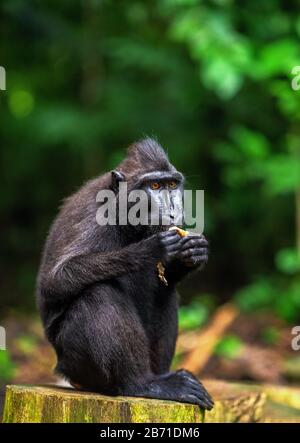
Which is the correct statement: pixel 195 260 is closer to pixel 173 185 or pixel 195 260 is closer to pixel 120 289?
pixel 120 289

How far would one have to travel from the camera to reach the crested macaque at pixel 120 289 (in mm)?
5445

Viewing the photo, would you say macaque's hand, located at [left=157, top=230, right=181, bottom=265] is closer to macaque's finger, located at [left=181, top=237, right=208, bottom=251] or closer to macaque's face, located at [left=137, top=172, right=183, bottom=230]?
macaque's finger, located at [left=181, top=237, right=208, bottom=251]

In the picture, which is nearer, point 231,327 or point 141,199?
point 141,199

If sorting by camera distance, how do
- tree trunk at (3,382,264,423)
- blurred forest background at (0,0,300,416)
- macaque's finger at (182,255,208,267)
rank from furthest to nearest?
1. blurred forest background at (0,0,300,416)
2. macaque's finger at (182,255,208,267)
3. tree trunk at (3,382,264,423)

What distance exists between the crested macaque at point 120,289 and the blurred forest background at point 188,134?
10.9ft

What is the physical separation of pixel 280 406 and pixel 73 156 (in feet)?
35.6

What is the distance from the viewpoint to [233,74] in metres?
10.0

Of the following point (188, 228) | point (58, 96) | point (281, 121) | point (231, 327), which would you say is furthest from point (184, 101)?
point (188, 228)

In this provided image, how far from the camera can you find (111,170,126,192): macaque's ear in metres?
5.96

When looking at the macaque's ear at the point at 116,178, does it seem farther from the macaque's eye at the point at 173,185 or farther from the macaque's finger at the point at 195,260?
the macaque's finger at the point at 195,260

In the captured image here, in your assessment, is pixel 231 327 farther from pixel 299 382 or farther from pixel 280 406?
pixel 280 406

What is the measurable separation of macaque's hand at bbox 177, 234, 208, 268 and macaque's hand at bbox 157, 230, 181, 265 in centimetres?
4

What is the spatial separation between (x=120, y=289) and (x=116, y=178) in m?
0.88

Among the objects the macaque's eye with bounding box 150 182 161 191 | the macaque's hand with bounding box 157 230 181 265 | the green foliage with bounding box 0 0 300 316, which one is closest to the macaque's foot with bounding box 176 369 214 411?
the macaque's hand with bounding box 157 230 181 265
